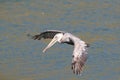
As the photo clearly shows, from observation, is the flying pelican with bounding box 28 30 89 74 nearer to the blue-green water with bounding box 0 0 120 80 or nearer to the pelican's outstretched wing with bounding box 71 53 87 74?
the pelican's outstretched wing with bounding box 71 53 87 74

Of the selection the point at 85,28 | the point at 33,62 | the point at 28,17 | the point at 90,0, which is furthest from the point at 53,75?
the point at 90,0

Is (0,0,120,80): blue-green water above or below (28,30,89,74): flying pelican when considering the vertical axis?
below

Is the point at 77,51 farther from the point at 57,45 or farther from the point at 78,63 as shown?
the point at 57,45

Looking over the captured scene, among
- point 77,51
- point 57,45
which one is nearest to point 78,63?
point 77,51

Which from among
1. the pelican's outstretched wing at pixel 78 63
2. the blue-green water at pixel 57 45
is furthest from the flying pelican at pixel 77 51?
the blue-green water at pixel 57 45

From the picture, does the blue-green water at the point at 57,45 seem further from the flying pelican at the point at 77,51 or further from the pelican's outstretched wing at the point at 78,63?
the pelican's outstretched wing at the point at 78,63

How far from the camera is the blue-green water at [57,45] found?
17.7m

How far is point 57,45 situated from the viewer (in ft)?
65.5

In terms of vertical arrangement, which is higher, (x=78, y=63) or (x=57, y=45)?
(x=78, y=63)

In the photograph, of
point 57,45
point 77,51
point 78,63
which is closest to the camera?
point 78,63

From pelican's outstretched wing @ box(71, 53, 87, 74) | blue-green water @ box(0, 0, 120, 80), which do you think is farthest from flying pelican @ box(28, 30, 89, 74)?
blue-green water @ box(0, 0, 120, 80)

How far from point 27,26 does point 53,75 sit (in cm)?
445

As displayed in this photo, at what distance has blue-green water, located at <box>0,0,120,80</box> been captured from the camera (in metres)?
17.7

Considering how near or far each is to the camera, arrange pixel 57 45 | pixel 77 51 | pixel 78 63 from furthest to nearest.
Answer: pixel 57 45, pixel 77 51, pixel 78 63
